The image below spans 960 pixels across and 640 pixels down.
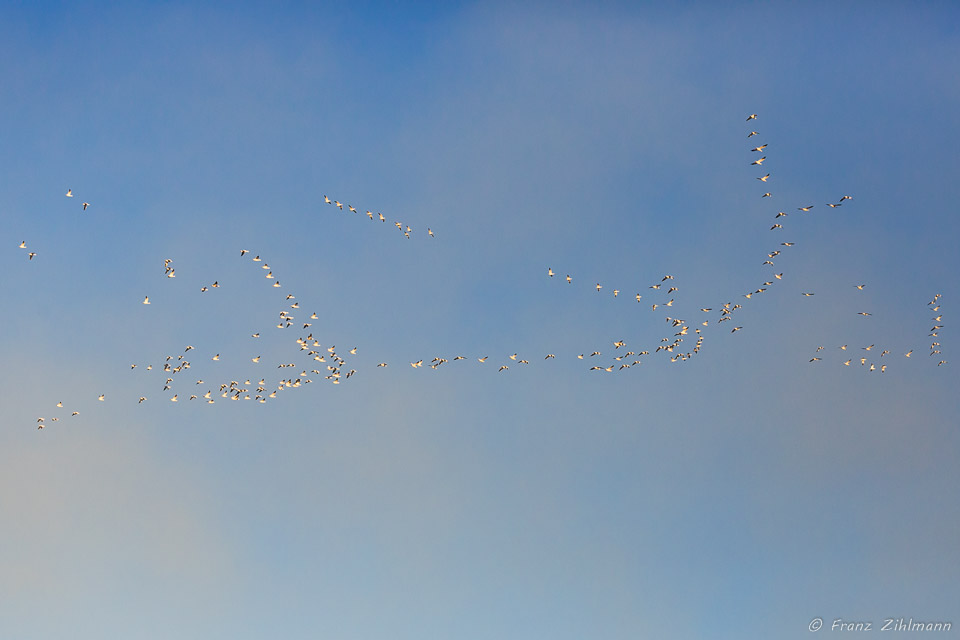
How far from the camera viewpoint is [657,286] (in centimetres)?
6331

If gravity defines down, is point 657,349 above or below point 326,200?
below

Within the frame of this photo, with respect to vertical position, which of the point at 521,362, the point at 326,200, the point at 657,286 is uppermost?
the point at 326,200

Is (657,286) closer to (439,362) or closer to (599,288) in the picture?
(599,288)

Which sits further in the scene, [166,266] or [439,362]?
[439,362]

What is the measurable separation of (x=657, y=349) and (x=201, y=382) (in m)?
40.0

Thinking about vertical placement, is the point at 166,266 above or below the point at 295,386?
above

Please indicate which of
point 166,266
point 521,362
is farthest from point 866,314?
point 166,266

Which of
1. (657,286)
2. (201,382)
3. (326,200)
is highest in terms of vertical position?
(326,200)

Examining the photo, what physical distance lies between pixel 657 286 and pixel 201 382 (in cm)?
4060

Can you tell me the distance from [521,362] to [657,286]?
1394 cm

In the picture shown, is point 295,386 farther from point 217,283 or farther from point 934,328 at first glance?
point 934,328

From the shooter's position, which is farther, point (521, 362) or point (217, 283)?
point (521, 362)

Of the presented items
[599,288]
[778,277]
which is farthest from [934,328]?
[599,288]

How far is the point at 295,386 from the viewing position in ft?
210
